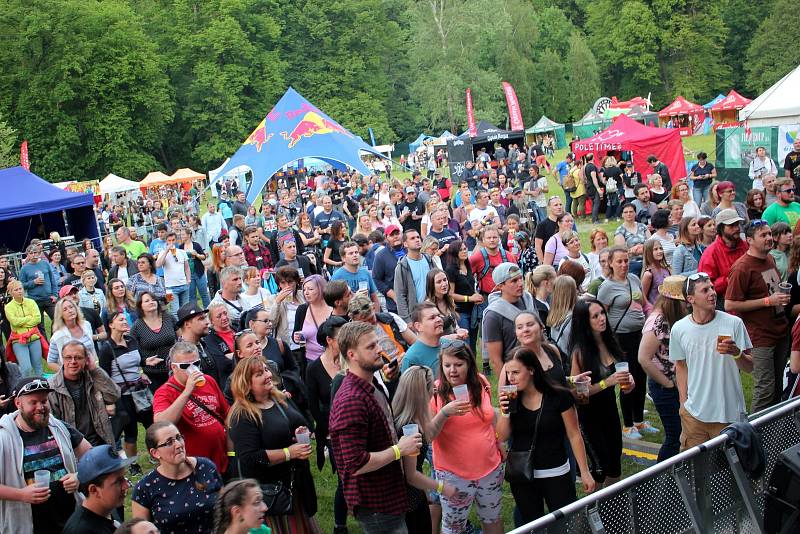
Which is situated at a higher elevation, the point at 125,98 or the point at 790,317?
the point at 125,98

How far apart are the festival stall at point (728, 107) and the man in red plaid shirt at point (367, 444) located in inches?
1730

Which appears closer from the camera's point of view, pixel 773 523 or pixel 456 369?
pixel 773 523

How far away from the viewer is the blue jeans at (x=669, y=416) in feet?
18.0

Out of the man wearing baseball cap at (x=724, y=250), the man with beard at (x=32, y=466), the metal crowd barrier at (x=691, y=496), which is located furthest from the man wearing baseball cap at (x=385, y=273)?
the metal crowd barrier at (x=691, y=496)

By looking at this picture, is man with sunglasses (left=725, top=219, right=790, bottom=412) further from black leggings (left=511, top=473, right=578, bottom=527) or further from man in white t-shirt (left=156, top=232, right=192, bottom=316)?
man in white t-shirt (left=156, top=232, right=192, bottom=316)

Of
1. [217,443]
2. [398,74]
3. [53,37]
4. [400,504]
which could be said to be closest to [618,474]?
[400,504]

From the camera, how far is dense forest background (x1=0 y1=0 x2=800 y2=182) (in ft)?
159

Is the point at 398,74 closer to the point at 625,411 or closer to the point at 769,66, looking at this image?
the point at 769,66

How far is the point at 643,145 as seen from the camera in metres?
21.1

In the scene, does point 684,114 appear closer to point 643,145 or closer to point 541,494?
point 643,145

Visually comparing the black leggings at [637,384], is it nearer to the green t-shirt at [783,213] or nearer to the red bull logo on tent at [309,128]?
the green t-shirt at [783,213]

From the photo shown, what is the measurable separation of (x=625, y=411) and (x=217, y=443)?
3442 millimetres

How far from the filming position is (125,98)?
5091cm

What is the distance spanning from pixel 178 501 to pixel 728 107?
4769 cm
